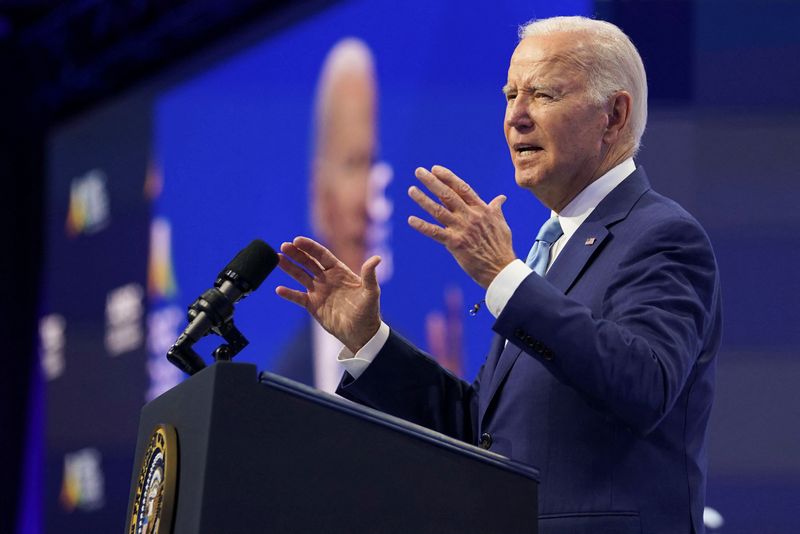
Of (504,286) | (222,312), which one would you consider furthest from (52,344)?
(504,286)

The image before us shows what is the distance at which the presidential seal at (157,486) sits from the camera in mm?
1548

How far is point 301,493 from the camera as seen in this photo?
1549mm

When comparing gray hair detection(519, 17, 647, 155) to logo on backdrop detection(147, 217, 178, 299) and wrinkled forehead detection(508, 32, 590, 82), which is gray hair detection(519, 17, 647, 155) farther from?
logo on backdrop detection(147, 217, 178, 299)

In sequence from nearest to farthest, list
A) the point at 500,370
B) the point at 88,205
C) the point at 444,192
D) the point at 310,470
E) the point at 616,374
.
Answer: the point at 310,470, the point at 616,374, the point at 444,192, the point at 500,370, the point at 88,205

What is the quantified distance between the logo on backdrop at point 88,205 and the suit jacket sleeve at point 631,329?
494 centimetres

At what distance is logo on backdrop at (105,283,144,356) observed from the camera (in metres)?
6.02

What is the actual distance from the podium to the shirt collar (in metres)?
0.64

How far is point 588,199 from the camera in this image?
219cm

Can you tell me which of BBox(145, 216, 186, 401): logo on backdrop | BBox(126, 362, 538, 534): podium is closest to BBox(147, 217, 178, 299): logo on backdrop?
BBox(145, 216, 186, 401): logo on backdrop

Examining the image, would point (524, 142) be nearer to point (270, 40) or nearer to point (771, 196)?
point (771, 196)

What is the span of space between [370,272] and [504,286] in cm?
38

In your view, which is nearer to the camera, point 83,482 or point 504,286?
point 504,286

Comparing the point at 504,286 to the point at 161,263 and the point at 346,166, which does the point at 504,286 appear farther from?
the point at 161,263

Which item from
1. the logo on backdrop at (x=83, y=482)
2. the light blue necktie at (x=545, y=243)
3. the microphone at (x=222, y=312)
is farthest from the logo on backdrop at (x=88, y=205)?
the microphone at (x=222, y=312)
